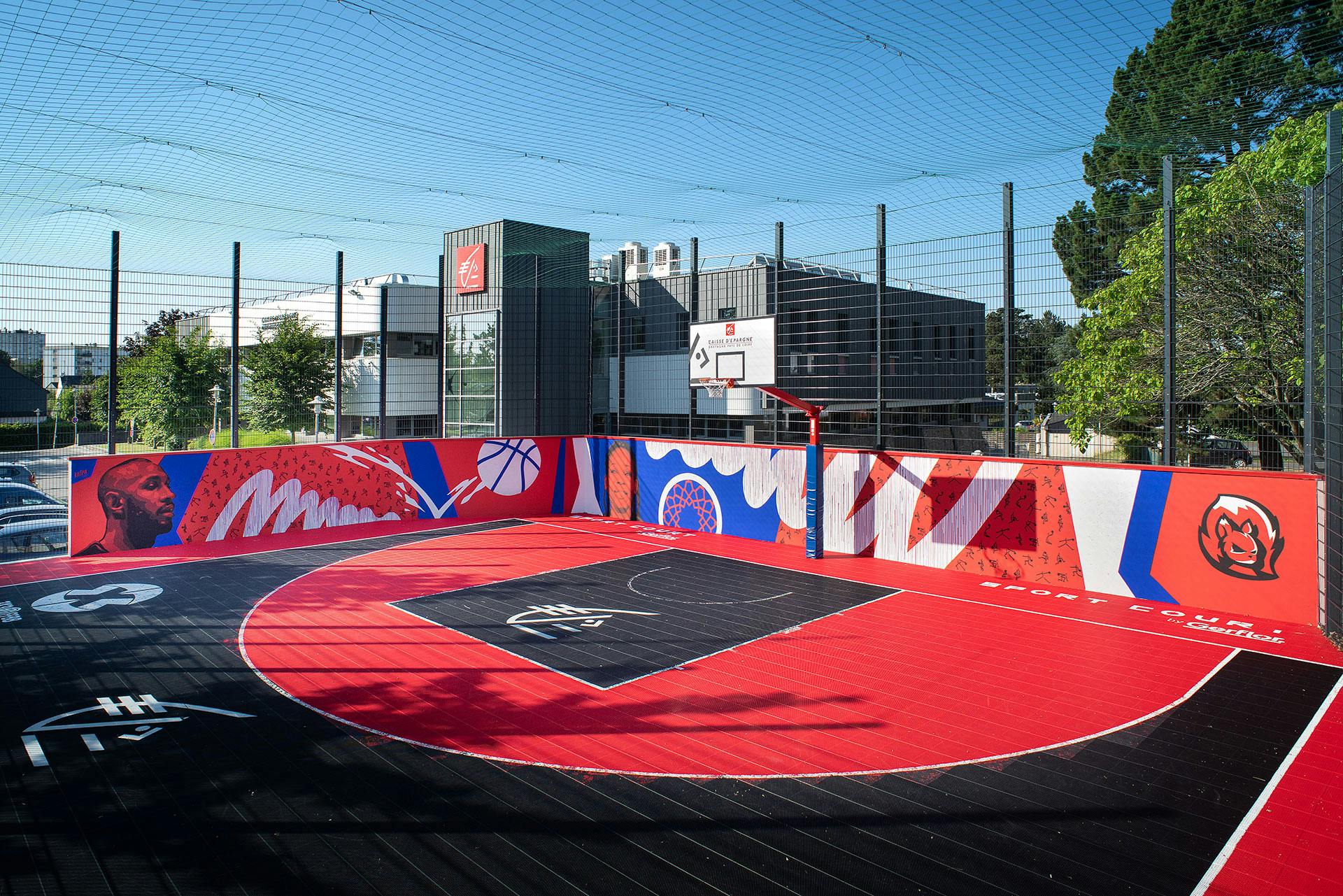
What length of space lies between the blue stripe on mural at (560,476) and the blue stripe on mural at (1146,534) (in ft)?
32.6

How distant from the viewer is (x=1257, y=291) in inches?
461

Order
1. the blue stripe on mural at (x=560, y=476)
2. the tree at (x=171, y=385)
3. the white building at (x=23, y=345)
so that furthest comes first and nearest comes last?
the blue stripe on mural at (x=560, y=476) < the tree at (x=171, y=385) < the white building at (x=23, y=345)

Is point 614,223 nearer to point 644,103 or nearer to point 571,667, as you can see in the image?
point 644,103

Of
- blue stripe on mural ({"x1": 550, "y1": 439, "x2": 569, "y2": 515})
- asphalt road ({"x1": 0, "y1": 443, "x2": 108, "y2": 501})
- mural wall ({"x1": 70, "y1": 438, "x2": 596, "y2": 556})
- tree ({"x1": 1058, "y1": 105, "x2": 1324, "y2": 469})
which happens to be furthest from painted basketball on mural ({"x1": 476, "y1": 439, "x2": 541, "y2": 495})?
tree ({"x1": 1058, "y1": 105, "x2": 1324, "y2": 469})

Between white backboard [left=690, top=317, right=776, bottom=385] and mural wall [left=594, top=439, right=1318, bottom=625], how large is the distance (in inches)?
47.5

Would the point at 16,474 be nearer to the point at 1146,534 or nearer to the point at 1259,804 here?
the point at 1259,804

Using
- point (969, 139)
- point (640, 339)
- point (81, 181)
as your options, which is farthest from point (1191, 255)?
point (81, 181)

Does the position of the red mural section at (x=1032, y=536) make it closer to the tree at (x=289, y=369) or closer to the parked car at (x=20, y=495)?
the parked car at (x=20, y=495)

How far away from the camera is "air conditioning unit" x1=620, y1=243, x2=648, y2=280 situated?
23.5 meters

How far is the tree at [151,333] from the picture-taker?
1171 cm

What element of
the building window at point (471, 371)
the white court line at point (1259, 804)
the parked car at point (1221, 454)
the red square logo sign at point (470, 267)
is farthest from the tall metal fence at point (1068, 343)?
the red square logo sign at point (470, 267)

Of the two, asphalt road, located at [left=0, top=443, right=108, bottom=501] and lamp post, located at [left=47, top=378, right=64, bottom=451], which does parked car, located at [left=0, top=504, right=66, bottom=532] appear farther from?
lamp post, located at [left=47, top=378, right=64, bottom=451]

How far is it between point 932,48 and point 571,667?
21.8ft

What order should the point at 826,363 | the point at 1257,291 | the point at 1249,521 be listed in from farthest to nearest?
1. the point at 826,363
2. the point at 1257,291
3. the point at 1249,521
